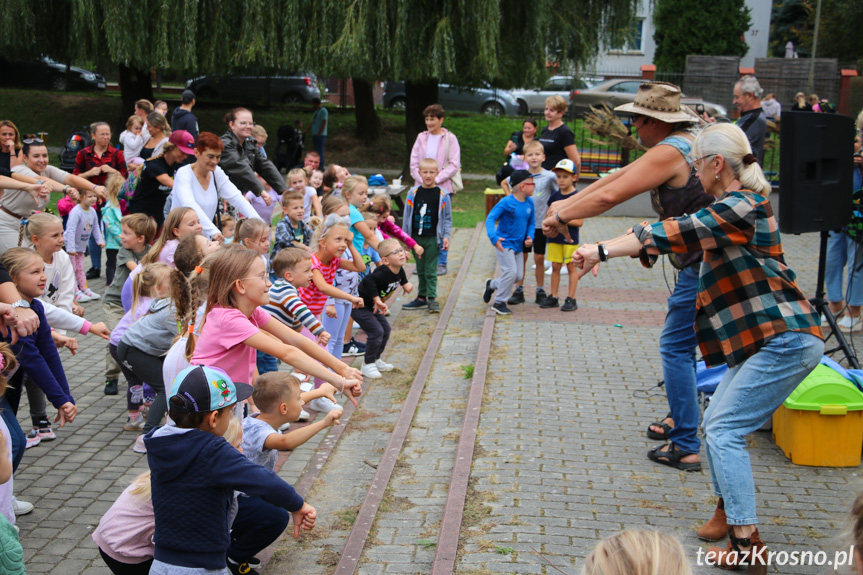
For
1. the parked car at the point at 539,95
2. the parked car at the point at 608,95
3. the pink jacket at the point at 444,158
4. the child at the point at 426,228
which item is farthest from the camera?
the parked car at the point at 539,95

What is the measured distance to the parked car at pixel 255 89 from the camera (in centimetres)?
3316

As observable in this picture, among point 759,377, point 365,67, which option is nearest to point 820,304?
point 759,377

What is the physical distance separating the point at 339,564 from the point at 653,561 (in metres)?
2.53

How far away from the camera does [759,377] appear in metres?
4.11

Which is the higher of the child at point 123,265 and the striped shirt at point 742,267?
the striped shirt at point 742,267

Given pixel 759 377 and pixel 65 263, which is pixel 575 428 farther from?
pixel 65 263

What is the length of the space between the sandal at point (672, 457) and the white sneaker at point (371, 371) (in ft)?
9.64

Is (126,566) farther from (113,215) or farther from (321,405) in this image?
(113,215)

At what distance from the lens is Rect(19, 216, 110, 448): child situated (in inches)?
216

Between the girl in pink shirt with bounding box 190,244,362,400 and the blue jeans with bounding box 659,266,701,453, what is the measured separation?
7.44ft

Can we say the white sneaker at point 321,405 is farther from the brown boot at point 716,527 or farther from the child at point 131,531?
the brown boot at point 716,527

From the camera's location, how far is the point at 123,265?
24.0 feet

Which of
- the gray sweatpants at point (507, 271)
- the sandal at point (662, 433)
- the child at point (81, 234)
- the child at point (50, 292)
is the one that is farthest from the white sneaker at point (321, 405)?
the child at point (81, 234)

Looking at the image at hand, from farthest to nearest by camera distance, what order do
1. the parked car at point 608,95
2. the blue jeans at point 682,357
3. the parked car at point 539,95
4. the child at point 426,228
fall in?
the parked car at point 539,95
the parked car at point 608,95
the child at point 426,228
the blue jeans at point 682,357
